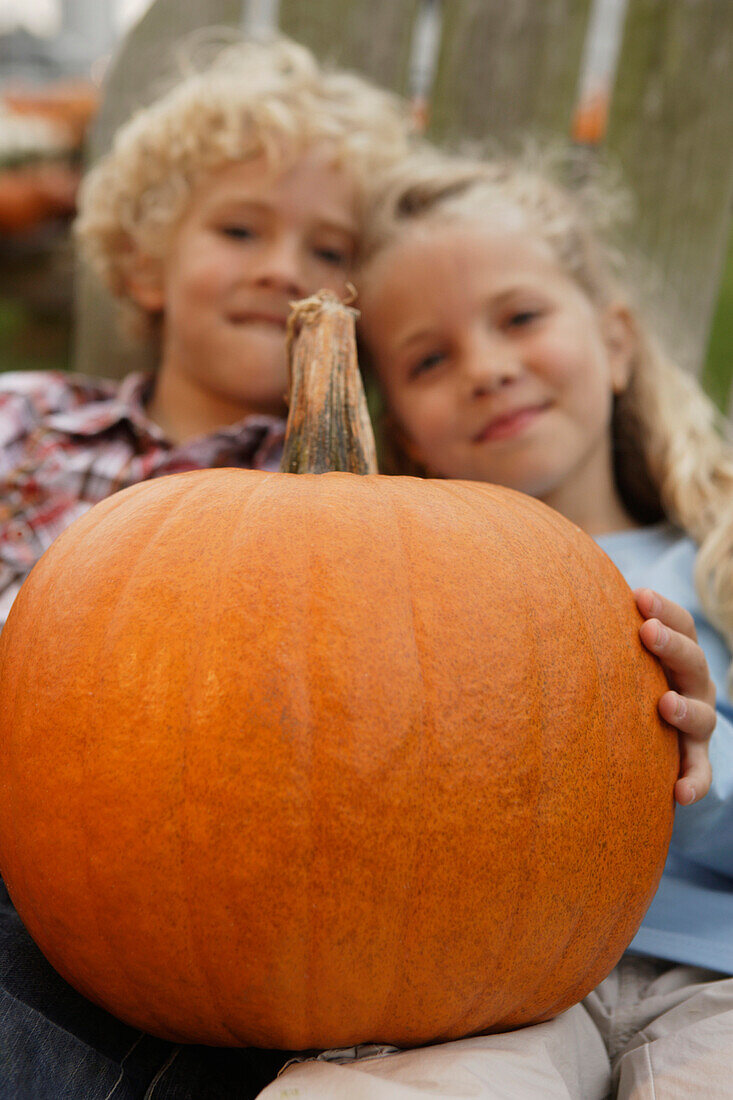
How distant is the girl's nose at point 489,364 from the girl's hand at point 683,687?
22.8 inches

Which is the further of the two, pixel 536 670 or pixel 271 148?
pixel 271 148

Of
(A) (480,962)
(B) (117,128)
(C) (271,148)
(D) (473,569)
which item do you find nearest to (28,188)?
(B) (117,128)

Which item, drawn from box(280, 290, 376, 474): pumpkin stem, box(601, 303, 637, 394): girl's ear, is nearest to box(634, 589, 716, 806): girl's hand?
box(280, 290, 376, 474): pumpkin stem

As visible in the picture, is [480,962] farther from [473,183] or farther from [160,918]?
[473,183]

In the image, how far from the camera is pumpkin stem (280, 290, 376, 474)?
866 mm

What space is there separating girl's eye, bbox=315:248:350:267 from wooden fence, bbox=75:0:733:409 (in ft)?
1.28

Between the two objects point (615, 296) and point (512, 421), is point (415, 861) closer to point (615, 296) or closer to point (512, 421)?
point (512, 421)

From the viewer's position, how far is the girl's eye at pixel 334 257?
5.21 ft

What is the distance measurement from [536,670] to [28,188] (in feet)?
7.11

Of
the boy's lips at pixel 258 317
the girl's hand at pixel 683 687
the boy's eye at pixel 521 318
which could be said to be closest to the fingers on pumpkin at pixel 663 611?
the girl's hand at pixel 683 687

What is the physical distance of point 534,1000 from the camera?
0.70m

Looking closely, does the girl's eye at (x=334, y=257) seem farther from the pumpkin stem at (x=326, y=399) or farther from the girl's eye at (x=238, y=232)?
the pumpkin stem at (x=326, y=399)

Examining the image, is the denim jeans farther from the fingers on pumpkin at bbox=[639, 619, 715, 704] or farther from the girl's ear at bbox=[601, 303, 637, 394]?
the girl's ear at bbox=[601, 303, 637, 394]

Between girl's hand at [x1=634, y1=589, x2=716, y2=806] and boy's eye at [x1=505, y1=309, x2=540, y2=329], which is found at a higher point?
boy's eye at [x1=505, y1=309, x2=540, y2=329]
